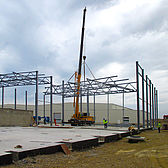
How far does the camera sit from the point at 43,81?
34875 mm

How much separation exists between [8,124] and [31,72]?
25.0ft

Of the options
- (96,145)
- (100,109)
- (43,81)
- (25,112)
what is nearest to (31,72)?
(43,81)

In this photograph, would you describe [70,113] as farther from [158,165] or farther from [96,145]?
[158,165]

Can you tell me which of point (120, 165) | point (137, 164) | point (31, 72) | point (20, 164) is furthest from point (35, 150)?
point (31, 72)

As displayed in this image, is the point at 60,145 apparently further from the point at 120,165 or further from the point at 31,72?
the point at 31,72

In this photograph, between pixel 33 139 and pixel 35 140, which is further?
pixel 33 139

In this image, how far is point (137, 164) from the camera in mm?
7812

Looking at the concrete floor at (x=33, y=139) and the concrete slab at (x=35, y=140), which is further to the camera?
the concrete floor at (x=33, y=139)

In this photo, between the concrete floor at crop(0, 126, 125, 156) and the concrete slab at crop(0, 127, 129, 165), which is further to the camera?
the concrete floor at crop(0, 126, 125, 156)

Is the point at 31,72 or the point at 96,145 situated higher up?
the point at 31,72

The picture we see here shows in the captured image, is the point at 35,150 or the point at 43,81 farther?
the point at 43,81

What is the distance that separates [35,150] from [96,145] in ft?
16.9

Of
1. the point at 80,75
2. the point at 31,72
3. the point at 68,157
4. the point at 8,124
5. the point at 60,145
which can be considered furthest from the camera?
the point at 80,75

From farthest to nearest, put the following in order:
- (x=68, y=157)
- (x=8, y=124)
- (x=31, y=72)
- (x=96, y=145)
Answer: (x=31, y=72), (x=8, y=124), (x=96, y=145), (x=68, y=157)
